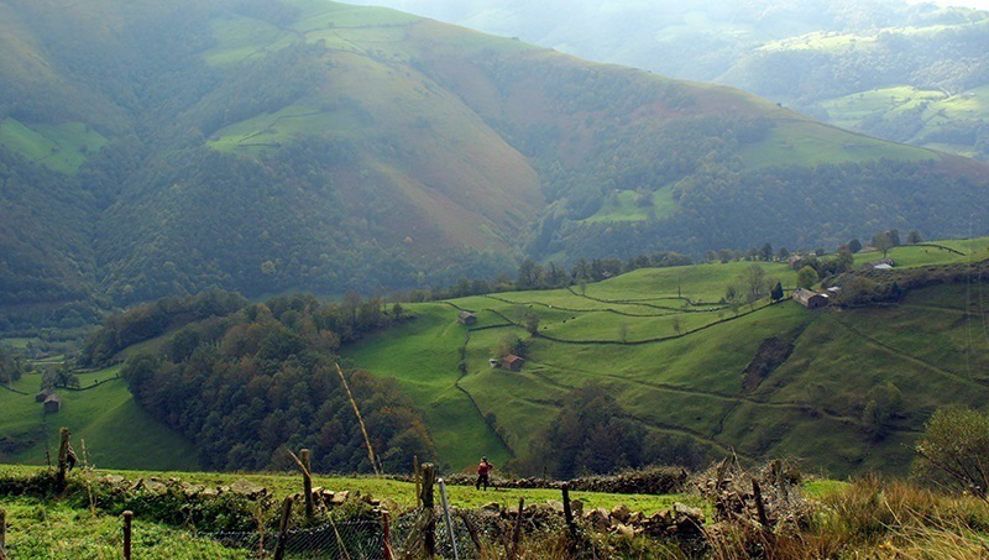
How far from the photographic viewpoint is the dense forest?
71.0 meters

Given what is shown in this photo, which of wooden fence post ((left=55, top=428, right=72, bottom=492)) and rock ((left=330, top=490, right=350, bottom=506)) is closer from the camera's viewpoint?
rock ((left=330, top=490, right=350, bottom=506))

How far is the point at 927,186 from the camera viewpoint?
197 m

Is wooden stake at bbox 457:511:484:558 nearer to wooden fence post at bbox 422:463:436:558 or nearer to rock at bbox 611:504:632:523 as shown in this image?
wooden fence post at bbox 422:463:436:558

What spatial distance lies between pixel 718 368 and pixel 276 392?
4781 cm

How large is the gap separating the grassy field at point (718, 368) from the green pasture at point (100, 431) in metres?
25.5

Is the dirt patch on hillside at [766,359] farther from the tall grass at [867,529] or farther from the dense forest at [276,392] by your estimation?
the tall grass at [867,529]

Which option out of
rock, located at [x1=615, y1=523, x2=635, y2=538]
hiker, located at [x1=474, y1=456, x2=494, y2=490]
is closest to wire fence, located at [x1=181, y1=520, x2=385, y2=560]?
rock, located at [x1=615, y1=523, x2=635, y2=538]

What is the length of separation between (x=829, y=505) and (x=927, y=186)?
21452 cm

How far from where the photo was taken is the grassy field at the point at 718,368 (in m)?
61.2

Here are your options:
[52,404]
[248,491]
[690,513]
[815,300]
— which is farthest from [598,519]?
[52,404]

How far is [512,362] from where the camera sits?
8712 cm

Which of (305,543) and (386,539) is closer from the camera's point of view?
(386,539)

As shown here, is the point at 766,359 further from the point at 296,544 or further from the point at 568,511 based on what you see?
the point at 296,544

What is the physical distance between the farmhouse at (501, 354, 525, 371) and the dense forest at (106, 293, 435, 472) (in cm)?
1369
